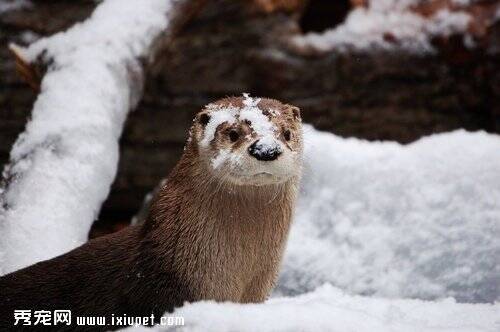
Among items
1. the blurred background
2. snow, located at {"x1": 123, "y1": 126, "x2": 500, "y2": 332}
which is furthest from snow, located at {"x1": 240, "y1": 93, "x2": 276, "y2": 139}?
the blurred background

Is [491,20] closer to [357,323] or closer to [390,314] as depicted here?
[390,314]

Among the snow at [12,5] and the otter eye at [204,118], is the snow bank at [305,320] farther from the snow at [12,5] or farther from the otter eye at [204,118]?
the snow at [12,5]

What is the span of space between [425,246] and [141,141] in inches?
86.2

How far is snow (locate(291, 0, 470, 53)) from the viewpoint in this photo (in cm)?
405

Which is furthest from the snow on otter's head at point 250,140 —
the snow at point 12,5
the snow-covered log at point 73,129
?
the snow at point 12,5

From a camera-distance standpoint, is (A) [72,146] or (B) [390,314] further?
(A) [72,146]

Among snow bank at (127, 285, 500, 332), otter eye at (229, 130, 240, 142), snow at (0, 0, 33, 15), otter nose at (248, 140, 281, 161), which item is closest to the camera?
snow bank at (127, 285, 500, 332)

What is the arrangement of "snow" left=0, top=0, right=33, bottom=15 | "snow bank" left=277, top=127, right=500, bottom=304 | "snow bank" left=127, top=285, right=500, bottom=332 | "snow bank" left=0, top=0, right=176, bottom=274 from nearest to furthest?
"snow bank" left=127, top=285, right=500, bottom=332
"snow bank" left=0, top=0, right=176, bottom=274
"snow bank" left=277, top=127, right=500, bottom=304
"snow" left=0, top=0, right=33, bottom=15

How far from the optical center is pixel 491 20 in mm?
3975

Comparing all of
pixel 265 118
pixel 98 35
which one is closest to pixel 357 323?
pixel 265 118

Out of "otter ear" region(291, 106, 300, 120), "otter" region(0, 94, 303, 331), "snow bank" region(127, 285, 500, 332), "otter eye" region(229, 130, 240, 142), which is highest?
"otter ear" region(291, 106, 300, 120)

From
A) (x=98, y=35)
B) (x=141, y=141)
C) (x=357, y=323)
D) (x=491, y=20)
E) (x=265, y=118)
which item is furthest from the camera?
(x=141, y=141)

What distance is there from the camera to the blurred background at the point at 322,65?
4031 millimetres

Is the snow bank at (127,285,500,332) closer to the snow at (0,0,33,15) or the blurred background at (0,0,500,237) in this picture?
the blurred background at (0,0,500,237)
